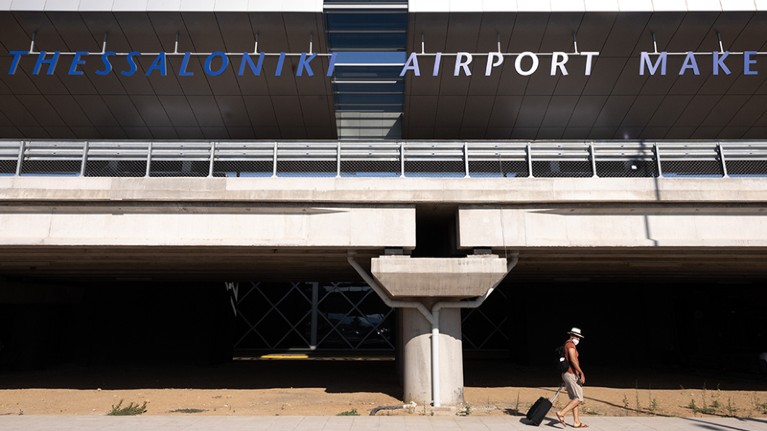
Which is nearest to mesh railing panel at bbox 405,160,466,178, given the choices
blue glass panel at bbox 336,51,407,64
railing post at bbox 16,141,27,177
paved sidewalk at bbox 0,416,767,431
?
paved sidewalk at bbox 0,416,767,431

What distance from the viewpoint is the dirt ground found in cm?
1159

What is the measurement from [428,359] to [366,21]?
1123 cm

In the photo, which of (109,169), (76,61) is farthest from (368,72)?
(76,61)

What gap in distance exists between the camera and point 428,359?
1186 centimetres

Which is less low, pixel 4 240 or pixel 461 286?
pixel 4 240

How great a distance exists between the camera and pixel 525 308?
2267 centimetres

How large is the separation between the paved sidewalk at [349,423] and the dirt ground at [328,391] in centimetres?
100

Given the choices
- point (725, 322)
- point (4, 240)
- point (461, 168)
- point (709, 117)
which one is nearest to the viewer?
point (4, 240)

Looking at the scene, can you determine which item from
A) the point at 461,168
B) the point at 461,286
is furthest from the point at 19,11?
the point at 461,286

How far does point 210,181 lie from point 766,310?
22858mm

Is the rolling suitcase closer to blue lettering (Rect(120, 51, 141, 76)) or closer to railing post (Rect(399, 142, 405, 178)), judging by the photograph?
railing post (Rect(399, 142, 405, 178))

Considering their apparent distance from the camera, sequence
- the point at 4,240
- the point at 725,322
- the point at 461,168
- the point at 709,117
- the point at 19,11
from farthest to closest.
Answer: the point at 725,322 → the point at 709,117 → the point at 19,11 → the point at 461,168 → the point at 4,240

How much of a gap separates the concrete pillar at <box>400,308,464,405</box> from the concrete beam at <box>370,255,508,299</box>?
833 millimetres

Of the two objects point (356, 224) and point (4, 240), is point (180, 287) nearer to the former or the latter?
point (4, 240)
